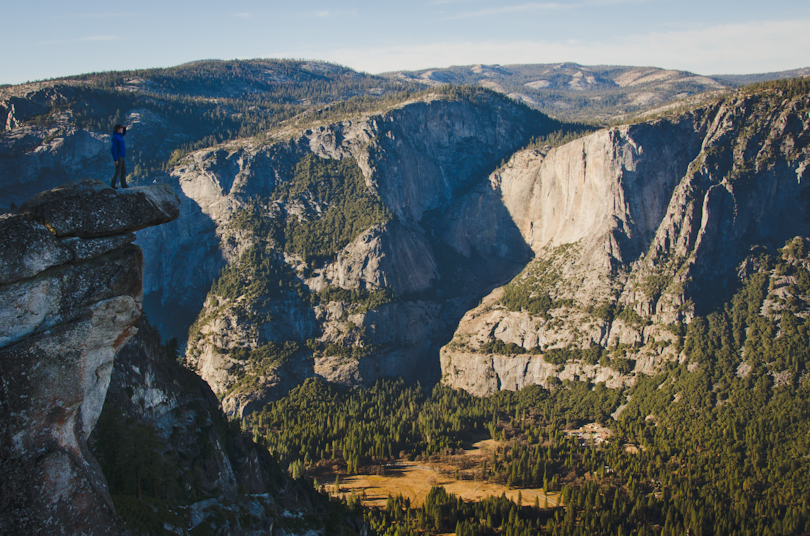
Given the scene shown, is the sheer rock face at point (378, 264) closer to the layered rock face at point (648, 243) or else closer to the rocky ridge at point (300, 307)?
the rocky ridge at point (300, 307)

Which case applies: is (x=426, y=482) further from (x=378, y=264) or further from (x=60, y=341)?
(x=60, y=341)

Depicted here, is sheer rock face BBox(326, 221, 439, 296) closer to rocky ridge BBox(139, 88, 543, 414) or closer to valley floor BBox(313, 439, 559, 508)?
rocky ridge BBox(139, 88, 543, 414)

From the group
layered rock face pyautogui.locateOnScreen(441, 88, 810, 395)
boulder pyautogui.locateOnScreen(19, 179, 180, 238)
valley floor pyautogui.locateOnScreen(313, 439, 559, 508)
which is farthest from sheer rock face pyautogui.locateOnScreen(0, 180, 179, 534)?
layered rock face pyautogui.locateOnScreen(441, 88, 810, 395)

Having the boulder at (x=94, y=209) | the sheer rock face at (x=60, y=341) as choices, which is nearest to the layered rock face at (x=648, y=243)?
the boulder at (x=94, y=209)

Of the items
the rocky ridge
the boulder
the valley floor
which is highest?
the boulder

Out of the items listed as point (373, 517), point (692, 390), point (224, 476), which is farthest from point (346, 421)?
point (692, 390)

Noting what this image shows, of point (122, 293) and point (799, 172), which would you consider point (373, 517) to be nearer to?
point (122, 293)

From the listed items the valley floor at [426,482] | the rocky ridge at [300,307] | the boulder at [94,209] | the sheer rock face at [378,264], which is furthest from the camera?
the sheer rock face at [378,264]
